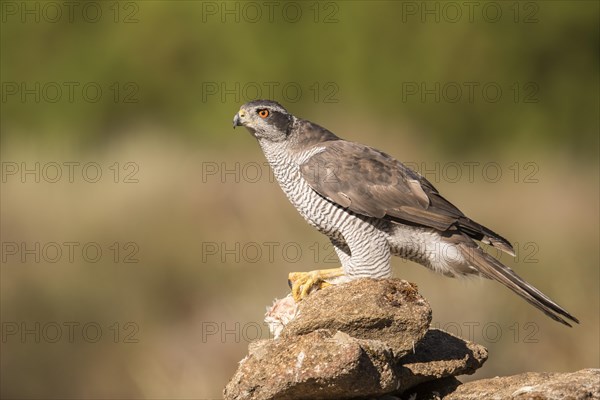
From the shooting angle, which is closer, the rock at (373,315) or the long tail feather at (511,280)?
the rock at (373,315)

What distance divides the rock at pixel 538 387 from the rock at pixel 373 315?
56 centimetres

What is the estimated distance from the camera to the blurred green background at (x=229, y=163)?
11.7m

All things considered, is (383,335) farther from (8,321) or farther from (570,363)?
(8,321)

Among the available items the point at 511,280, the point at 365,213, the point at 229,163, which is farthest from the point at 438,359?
the point at 229,163

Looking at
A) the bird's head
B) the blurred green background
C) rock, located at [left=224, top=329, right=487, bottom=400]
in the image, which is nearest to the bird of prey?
the bird's head

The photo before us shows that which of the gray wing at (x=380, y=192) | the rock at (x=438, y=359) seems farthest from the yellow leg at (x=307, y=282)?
the rock at (x=438, y=359)

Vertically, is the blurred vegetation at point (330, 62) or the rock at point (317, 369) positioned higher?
the blurred vegetation at point (330, 62)

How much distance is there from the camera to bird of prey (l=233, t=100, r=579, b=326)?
26.9 ft

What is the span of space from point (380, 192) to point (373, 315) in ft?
5.55

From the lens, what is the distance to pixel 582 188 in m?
14.4

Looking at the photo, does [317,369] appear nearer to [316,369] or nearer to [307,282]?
[316,369]

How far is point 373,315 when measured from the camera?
6.87 meters

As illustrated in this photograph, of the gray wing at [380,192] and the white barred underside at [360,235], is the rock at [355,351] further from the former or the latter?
the gray wing at [380,192]

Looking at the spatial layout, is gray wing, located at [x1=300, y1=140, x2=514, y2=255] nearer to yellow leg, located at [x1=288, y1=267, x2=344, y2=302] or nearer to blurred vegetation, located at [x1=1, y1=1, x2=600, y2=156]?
yellow leg, located at [x1=288, y1=267, x2=344, y2=302]
